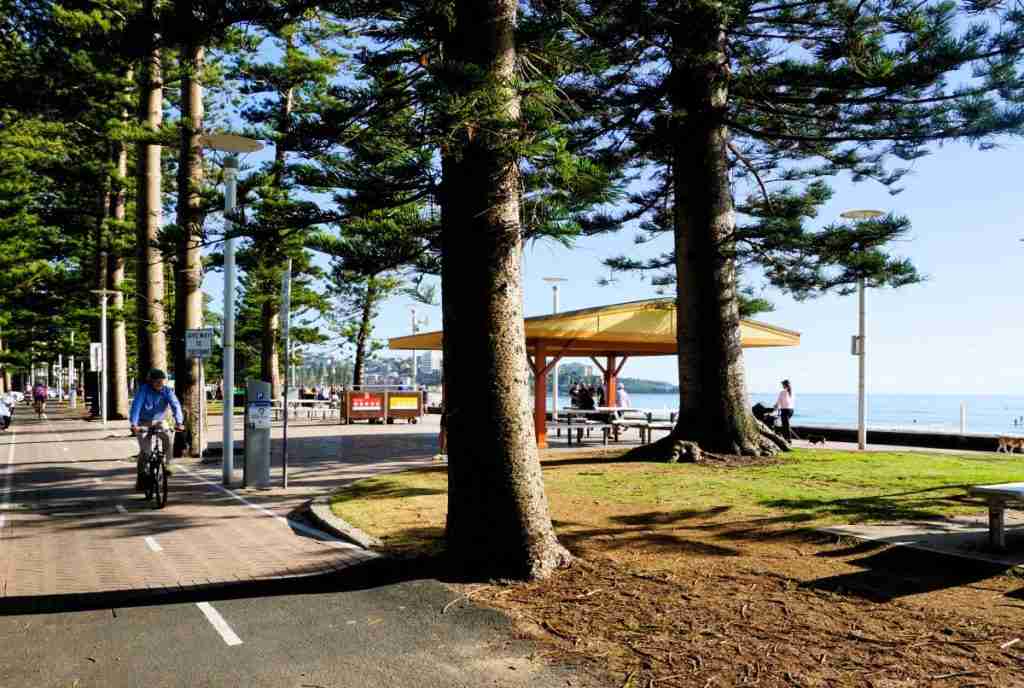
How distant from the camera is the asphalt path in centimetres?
442

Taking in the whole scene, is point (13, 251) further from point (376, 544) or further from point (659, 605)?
point (659, 605)

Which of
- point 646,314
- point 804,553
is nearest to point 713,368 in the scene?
point 646,314

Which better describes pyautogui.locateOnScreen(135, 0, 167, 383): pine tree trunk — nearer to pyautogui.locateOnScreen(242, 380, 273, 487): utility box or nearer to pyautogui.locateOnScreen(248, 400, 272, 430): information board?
pyautogui.locateOnScreen(242, 380, 273, 487): utility box

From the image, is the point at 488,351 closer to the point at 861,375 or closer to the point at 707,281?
the point at 707,281

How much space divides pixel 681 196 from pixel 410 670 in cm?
1133

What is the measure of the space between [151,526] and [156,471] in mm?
1504

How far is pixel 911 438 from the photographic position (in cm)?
2261

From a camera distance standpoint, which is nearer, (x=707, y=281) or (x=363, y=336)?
(x=707, y=281)

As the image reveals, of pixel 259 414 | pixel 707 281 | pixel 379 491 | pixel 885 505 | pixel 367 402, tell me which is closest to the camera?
pixel 885 505

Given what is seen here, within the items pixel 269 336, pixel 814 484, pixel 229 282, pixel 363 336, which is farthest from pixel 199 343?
pixel 363 336

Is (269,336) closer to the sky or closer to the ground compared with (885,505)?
closer to the sky

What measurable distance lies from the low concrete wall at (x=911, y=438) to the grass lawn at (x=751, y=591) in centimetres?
1242

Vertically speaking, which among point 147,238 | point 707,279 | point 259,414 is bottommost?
point 259,414

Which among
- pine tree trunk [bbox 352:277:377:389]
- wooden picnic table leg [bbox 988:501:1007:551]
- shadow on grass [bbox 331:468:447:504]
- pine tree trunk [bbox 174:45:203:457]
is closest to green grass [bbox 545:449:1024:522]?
shadow on grass [bbox 331:468:447:504]
